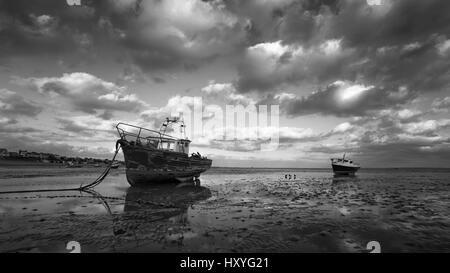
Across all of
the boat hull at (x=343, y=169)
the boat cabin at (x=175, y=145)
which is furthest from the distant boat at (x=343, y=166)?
the boat cabin at (x=175, y=145)

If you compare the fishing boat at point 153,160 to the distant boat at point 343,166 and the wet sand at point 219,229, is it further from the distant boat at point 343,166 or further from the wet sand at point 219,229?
the distant boat at point 343,166

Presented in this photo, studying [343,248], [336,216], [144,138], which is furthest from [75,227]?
[144,138]

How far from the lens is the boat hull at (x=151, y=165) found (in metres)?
22.2

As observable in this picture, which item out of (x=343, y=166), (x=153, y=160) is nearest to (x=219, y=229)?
(x=153, y=160)

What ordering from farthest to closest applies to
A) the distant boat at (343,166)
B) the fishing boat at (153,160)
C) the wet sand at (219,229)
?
the distant boat at (343,166) < the fishing boat at (153,160) < the wet sand at (219,229)

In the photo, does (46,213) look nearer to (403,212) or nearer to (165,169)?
(165,169)

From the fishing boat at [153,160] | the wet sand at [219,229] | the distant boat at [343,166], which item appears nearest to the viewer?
the wet sand at [219,229]

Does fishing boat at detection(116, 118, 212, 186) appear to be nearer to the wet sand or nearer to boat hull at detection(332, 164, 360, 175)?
the wet sand

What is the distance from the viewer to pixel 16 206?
39.8ft

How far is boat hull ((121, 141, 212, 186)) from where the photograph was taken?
22188 millimetres

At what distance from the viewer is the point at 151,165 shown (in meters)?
23.1

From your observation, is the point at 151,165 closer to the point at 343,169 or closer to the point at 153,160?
the point at 153,160

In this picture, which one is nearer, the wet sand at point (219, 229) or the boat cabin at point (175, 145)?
the wet sand at point (219, 229)
